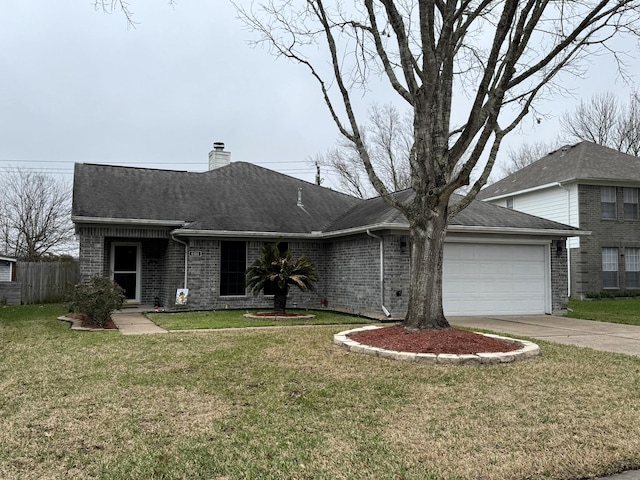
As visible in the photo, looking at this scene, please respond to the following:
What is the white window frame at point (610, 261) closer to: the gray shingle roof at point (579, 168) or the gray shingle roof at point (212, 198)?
the gray shingle roof at point (579, 168)

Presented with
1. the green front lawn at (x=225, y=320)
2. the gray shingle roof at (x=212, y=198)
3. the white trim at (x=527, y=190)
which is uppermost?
the white trim at (x=527, y=190)

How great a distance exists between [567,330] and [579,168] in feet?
38.8

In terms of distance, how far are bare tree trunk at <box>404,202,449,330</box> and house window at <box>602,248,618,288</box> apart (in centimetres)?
1504

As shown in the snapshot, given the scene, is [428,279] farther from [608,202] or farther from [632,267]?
[632,267]

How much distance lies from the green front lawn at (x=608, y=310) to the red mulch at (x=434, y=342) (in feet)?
22.1

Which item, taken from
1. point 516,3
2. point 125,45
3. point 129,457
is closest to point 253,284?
point 125,45

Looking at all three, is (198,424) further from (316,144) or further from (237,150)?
(316,144)

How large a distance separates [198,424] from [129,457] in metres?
0.81

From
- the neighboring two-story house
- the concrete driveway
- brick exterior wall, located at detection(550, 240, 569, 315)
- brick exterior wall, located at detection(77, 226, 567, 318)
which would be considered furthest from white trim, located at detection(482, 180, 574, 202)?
the concrete driveway

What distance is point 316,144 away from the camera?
3884 centimetres

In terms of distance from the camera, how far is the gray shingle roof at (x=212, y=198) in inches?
597

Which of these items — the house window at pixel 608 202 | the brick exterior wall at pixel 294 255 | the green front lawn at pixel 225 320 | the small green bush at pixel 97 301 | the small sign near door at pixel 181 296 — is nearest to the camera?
the small green bush at pixel 97 301

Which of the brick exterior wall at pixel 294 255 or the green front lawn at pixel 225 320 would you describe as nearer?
the green front lawn at pixel 225 320

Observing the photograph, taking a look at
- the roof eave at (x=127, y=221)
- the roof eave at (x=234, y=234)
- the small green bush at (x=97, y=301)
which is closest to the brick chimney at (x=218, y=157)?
the roof eave at (x=127, y=221)
